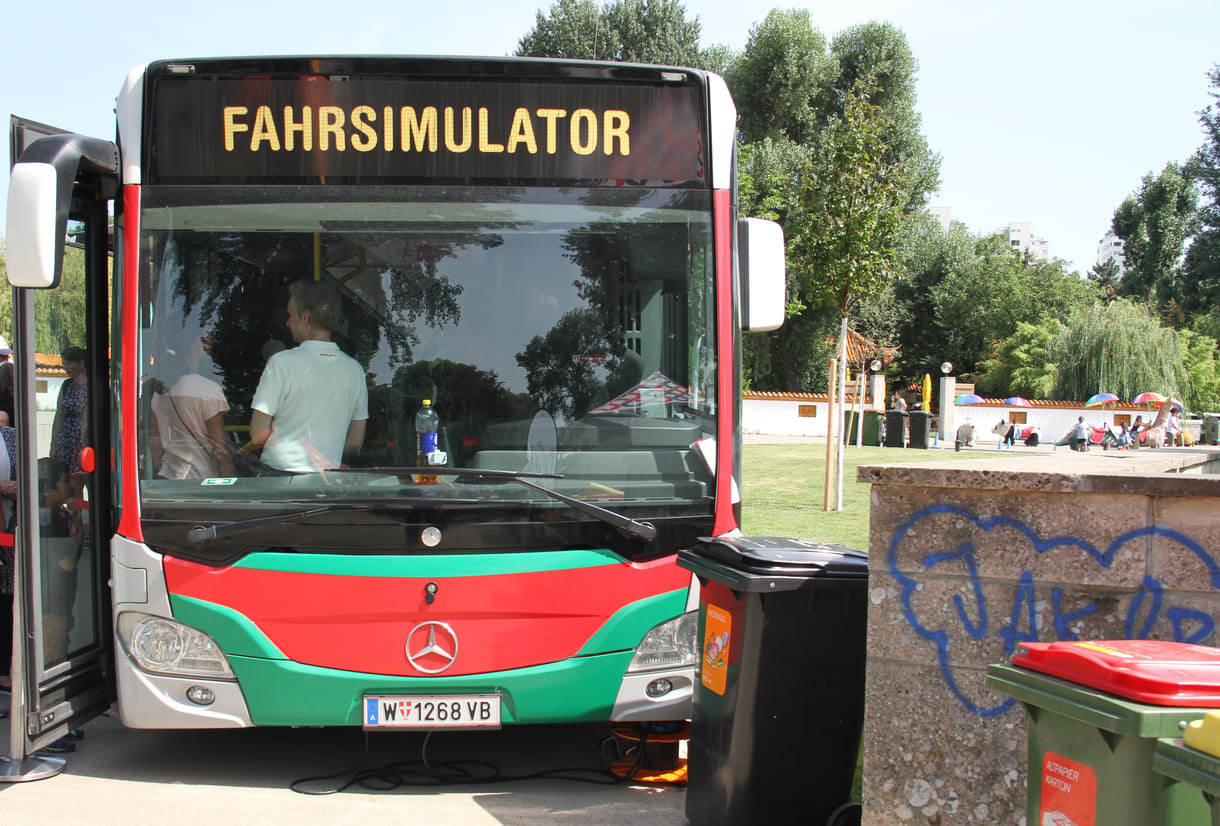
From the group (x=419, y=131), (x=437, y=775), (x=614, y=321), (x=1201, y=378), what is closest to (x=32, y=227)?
(x=419, y=131)

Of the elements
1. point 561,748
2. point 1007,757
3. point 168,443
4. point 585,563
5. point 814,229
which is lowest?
point 561,748

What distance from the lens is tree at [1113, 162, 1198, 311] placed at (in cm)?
6831

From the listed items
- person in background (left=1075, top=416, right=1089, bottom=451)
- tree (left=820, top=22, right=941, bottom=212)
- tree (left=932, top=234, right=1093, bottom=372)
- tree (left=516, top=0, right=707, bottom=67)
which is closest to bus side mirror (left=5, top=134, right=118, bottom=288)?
person in background (left=1075, top=416, right=1089, bottom=451)

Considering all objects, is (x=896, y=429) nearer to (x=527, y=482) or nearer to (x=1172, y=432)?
(x=1172, y=432)

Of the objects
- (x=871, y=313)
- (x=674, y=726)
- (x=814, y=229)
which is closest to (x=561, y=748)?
(x=674, y=726)

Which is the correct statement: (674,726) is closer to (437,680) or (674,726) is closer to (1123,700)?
(437,680)

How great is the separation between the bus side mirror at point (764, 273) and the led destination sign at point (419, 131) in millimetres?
344

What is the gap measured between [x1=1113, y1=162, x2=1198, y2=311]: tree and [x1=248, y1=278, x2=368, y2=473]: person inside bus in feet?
236

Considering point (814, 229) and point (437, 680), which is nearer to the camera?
point (437, 680)

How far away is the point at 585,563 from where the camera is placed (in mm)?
4234

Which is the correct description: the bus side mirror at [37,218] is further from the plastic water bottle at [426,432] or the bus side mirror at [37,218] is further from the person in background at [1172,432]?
the person in background at [1172,432]

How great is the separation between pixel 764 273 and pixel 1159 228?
73.6 meters

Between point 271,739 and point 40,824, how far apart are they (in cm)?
130

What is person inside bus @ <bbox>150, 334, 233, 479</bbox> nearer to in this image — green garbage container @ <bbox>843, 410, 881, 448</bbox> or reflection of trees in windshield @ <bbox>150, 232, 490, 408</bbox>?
reflection of trees in windshield @ <bbox>150, 232, 490, 408</bbox>
